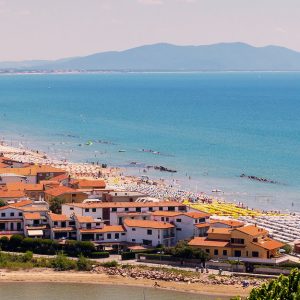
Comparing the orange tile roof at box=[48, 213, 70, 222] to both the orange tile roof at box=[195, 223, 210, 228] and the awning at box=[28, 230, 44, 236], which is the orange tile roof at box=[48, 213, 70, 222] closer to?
the awning at box=[28, 230, 44, 236]

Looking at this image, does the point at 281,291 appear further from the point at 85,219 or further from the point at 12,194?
the point at 12,194

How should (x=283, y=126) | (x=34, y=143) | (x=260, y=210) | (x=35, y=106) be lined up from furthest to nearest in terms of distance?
1. (x=35, y=106)
2. (x=283, y=126)
3. (x=34, y=143)
4. (x=260, y=210)

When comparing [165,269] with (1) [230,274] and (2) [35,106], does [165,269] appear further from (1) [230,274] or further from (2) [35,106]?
(2) [35,106]

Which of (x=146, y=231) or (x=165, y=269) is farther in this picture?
(x=146, y=231)

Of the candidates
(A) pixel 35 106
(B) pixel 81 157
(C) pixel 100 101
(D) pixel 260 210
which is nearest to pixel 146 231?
(D) pixel 260 210

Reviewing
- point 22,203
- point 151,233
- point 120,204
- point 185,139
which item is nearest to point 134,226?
point 151,233

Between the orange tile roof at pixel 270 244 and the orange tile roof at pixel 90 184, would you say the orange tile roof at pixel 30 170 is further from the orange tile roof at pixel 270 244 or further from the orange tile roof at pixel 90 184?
the orange tile roof at pixel 270 244

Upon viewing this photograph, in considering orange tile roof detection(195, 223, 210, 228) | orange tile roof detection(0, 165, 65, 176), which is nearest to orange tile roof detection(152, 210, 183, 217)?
orange tile roof detection(195, 223, 210, 228)
